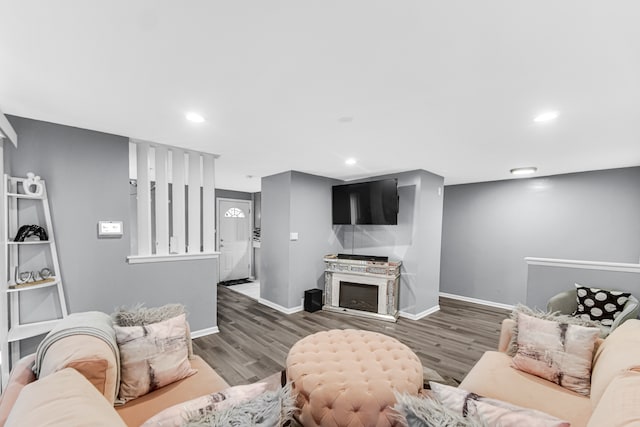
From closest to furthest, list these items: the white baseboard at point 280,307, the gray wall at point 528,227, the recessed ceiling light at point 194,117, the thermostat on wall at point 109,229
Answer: the recessed ceiling light at point 194,117 < the thermostat on wall at point 109,229 < the gray wall at point 528,227 < the white baseboard at point 280,307

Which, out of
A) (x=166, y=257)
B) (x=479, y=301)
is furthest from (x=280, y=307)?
(x=479, y=301)

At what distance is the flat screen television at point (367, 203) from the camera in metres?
4.12

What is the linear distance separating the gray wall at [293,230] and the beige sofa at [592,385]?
2947 mm

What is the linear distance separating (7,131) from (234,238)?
479 centimetres

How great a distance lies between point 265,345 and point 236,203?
426cm

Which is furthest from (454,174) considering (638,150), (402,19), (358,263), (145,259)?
(145,259)

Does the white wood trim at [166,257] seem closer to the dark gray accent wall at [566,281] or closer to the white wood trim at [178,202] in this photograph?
the white wood trim at [178,202]

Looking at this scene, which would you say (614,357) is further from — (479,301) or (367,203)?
(479,301)

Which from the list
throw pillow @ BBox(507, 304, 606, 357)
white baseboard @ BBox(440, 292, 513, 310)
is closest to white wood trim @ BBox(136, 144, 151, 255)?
throw pillow @ BBox(507, 304, 606, 357)

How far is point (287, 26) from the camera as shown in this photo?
116 cm

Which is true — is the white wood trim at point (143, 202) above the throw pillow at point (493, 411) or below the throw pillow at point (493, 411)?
above

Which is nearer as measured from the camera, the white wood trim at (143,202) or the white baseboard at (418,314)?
the white wood trim at (143,202)

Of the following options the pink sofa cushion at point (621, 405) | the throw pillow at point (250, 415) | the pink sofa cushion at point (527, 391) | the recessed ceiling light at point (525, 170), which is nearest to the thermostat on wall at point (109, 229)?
the throw pillow at point (250, 415)

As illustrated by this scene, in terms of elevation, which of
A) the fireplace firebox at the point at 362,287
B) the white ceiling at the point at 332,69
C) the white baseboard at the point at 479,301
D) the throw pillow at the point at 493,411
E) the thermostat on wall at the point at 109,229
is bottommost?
the white baseboard at the point at 479,301
